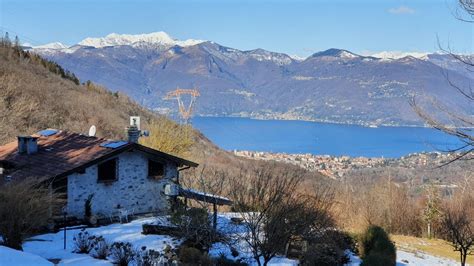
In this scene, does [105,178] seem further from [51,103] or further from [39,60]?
[39,60]

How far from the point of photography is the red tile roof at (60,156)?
17891 mm

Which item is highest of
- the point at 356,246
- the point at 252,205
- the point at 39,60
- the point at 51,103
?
the point at 39,60

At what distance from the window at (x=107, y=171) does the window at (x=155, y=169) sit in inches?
60.3

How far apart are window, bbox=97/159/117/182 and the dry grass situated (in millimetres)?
12221

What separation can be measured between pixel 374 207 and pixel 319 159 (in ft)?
170

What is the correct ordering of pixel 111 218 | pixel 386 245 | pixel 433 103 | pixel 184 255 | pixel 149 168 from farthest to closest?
pixel 149 168, pixel 111 218, pixel 386 245, pixel 184 255, pixel 433 103

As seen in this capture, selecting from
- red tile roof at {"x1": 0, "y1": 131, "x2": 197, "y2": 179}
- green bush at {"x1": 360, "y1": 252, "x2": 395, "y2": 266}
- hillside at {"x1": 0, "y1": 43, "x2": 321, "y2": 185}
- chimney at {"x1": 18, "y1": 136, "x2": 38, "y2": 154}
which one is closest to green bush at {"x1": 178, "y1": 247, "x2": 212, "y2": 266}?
green bush at {"x1": 360, "y1": 252, "x2": 395, "y2": 266}

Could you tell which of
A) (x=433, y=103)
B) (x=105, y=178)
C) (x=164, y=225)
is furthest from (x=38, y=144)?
(x=433, y=103)

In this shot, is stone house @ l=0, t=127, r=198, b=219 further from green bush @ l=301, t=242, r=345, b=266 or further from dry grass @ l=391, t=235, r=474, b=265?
dry grass @ l=391, t=235, r=474, b=265

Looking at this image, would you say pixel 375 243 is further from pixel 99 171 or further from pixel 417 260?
pixel 99 171

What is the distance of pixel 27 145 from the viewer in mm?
19781

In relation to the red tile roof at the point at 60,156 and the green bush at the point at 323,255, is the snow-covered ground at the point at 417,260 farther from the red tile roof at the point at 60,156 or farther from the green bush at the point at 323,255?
the red tile roof at the point at 60,156

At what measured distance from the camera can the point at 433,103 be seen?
28.4 feet

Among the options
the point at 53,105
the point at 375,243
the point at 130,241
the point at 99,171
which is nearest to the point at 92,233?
the point at 130,241
